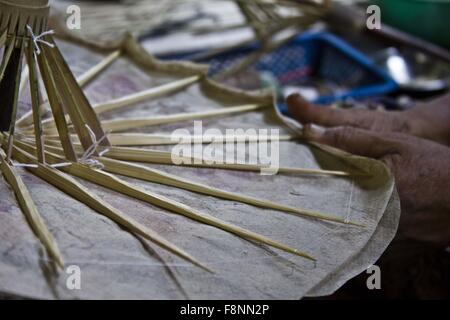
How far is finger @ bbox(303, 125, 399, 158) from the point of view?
4.42 ft

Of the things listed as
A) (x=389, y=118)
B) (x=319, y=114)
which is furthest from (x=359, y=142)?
(x=389, y=118)

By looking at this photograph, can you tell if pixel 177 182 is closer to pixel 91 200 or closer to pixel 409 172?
pixel 91 200

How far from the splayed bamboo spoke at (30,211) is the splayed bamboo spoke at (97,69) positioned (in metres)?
0.39

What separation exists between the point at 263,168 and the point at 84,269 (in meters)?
0.46

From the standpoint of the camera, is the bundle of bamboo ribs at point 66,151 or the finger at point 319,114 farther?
the finger at point 319,114

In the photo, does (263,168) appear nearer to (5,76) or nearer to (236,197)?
(236,197)

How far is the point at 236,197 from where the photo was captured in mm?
1106

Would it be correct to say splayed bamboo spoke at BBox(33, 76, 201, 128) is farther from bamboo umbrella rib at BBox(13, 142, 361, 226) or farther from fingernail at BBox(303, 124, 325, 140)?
fingernail at BBox(303, 124, 325, 140)

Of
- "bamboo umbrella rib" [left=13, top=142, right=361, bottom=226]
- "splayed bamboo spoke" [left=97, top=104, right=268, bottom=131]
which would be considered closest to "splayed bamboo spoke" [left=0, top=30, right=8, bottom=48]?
"bamboo umbrella rib" [left=13, top=142, right=361, bottom=226]

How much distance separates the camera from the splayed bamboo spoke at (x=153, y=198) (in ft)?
3.29

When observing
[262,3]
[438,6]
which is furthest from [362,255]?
[438,6]

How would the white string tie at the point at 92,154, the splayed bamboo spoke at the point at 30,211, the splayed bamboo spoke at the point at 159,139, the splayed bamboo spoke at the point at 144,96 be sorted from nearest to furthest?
1. the splayed bamboo spoke at the point at 30,211
2. the white string tie at the point at 92,154
3. the splayed bamboo spoke at the point at 159,139
4. the splayed bamboo spoke at the point at 144,96

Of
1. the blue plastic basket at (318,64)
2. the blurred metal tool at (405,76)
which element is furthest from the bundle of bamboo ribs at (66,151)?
the blurred metal tool at (405,76)

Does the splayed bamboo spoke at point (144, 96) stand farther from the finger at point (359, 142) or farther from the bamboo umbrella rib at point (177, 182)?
the finger at point (359, 142)
